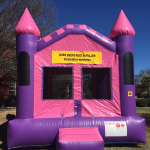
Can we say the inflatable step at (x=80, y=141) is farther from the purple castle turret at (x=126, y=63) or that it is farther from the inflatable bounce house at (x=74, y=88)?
the purple castle turret at (x=126, y=63)

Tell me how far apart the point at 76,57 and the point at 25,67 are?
4.25 feet

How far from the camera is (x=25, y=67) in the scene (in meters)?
3.83

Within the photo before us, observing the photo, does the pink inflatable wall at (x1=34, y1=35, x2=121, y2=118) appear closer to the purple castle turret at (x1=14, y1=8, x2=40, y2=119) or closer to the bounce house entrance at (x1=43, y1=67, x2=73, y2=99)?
the purple castle turret at (x1=14, y1=8, x2=40, y2=119)

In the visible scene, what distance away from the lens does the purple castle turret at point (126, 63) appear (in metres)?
3.99

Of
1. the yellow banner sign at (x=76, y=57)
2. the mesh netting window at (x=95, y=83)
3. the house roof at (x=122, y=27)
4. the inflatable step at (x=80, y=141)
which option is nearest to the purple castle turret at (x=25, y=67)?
the yellow banner sign at (x=76, y=57)

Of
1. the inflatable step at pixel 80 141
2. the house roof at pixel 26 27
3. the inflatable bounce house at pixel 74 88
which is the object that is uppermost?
the house roof at pixel 26 27

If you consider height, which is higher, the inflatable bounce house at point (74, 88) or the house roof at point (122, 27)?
the house roof at point (122, 27)

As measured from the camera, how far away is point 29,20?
4.03 meters

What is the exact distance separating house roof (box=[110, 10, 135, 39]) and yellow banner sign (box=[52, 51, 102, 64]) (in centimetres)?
69

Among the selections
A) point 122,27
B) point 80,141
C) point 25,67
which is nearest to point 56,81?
point 25,67

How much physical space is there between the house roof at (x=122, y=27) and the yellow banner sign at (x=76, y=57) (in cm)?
69

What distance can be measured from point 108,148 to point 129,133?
1.99 feet

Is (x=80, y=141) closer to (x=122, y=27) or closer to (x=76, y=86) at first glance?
(x=76, y=86)

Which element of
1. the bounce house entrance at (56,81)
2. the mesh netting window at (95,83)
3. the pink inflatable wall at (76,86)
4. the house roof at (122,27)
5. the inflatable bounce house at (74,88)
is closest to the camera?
the inflatable bounce house at (74,88)
